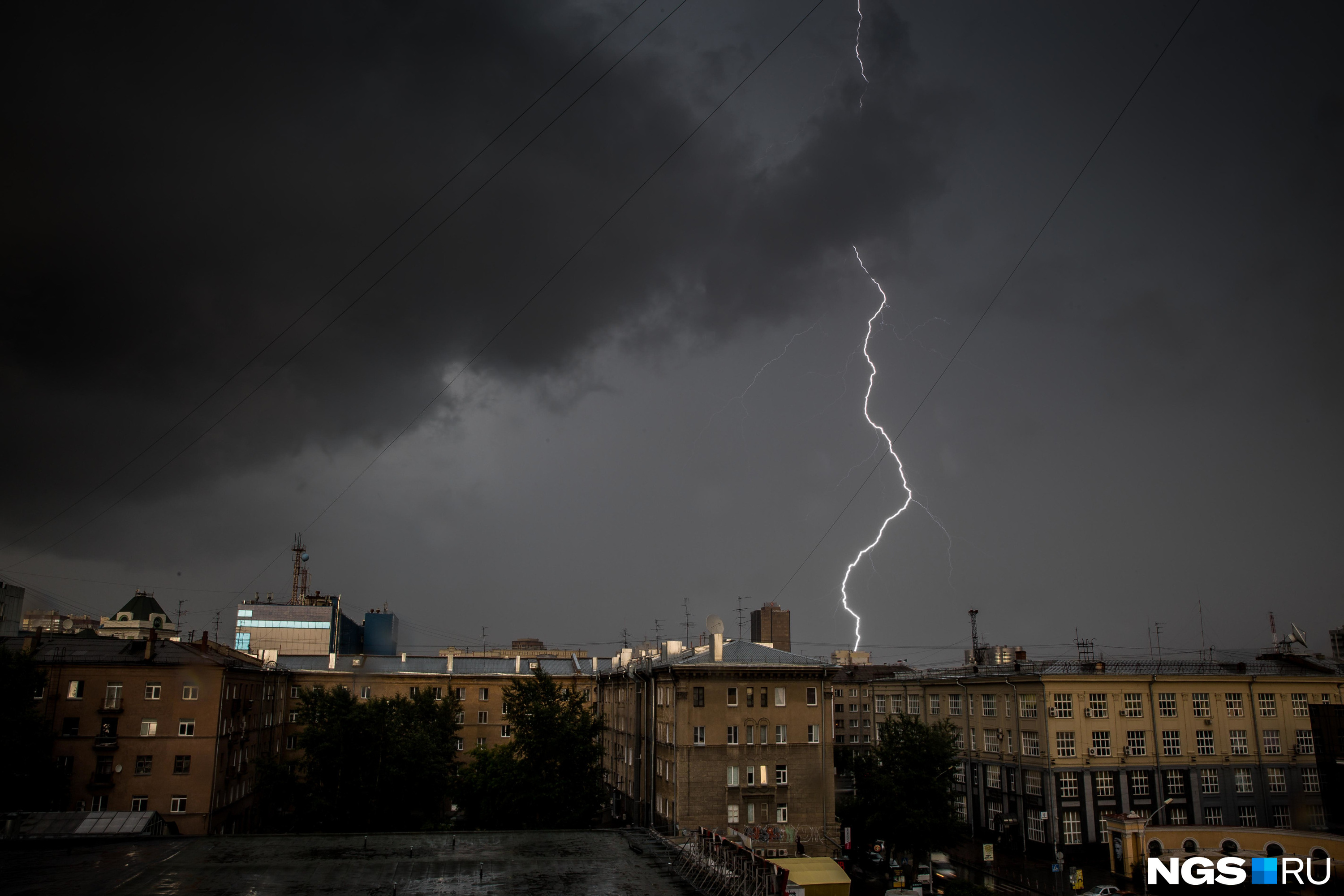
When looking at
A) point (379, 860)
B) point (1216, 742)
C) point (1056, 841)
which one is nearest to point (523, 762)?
point (379, 860)

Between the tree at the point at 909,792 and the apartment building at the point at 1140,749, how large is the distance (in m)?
9.19

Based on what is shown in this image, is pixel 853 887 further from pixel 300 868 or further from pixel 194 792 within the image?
pixel 194 792

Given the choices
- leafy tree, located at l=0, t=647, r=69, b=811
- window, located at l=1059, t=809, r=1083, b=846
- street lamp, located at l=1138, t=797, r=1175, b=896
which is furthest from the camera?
window, located at l=1059, t=809, r=1083, b=846

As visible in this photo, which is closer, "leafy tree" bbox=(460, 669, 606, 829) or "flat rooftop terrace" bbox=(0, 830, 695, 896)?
"flat rooftop terrace" bbox=(0, 830, 695, 896)

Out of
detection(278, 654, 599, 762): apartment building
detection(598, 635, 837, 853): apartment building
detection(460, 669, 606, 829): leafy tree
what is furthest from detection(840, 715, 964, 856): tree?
detection(278, 654, 599, 762): apartment building

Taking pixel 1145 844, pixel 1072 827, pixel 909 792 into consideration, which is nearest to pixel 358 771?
pixel 909 792

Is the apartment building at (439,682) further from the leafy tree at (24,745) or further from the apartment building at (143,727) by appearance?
the leafy tree at (24,745)

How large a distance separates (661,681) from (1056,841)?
25559mm

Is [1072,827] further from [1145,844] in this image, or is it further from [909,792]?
[909,792]

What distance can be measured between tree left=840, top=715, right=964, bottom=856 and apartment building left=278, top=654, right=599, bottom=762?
1066 inches

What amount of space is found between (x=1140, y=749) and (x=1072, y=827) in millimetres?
7328

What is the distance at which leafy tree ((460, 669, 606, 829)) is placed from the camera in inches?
1932

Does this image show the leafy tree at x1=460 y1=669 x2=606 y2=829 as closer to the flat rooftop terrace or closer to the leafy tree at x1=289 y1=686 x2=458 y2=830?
the leafy tree at x1=289 y1=686 x2=458 y2=830

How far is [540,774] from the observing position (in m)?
50.0
